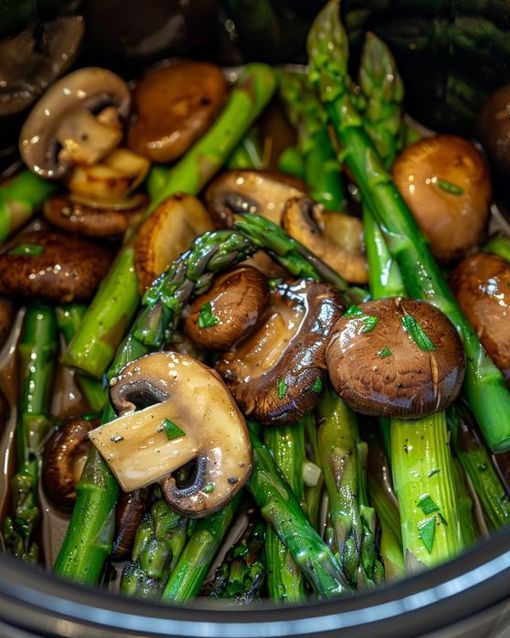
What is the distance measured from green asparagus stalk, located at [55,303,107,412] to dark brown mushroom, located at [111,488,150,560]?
429 millimetres

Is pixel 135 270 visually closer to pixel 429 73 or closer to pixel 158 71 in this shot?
pixel 158 71

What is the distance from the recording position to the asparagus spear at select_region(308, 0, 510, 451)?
2.20 metres

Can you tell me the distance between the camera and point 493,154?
2.65 metres

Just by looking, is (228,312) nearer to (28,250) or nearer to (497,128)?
(28,250)

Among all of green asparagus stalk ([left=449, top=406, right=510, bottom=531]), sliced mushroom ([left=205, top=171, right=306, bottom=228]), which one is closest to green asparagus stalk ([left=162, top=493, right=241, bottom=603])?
green asparagus stalk ([left=449, top=406, right=510, bottom=531])

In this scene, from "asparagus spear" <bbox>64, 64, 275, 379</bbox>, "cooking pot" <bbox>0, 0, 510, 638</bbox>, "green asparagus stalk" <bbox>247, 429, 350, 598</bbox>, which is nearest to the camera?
"cooking pot" <bbox>0, 0, 510, 638</bbox>

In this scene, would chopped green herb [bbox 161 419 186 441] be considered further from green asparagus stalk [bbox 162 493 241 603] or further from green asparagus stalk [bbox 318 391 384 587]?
green asparagus stalk [bbox 318 391 384 587]

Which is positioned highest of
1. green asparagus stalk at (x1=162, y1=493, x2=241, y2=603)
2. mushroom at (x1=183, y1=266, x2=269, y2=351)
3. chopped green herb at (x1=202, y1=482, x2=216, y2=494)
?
mushroom at (x1=183, y1=266, x2=269, y2=351)

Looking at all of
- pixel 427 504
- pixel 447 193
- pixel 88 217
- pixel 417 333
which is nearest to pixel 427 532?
pixel 427 504

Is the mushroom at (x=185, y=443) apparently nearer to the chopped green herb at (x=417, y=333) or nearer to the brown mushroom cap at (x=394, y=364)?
the brown mushroom cap at (x=394, y=364)

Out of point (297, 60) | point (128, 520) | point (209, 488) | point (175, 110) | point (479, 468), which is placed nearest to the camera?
point (209, 488)

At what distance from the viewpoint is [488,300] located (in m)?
2.35

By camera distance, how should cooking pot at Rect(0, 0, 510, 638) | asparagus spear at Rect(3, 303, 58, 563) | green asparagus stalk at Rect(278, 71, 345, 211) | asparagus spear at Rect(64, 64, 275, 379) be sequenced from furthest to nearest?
green asparagus stalk at Rect(278, 71, 345, 211)
asparagus spear at Rect(64, 64, 275, 379)
asparagus spear at Rect(3, 303, 58, 563)
cooking pot at Rect(0, 0, 510, 638)

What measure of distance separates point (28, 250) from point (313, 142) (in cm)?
102
